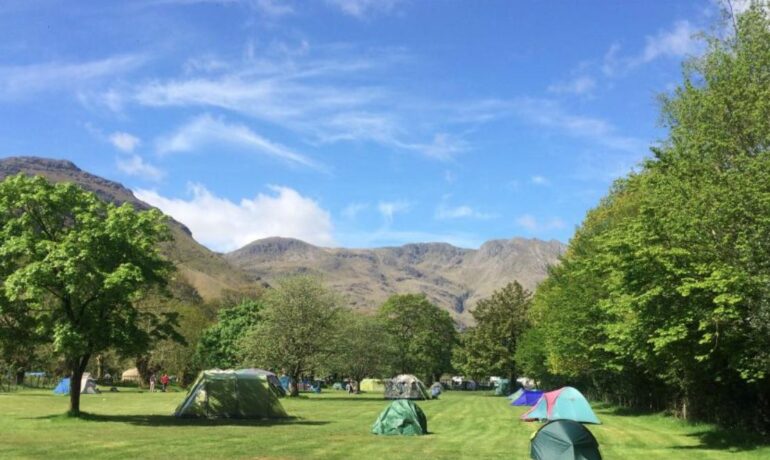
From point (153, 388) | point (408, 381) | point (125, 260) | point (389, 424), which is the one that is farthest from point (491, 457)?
point (153, 388)

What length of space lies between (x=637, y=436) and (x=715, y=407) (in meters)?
4.73

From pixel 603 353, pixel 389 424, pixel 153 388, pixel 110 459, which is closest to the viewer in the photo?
pixel 110 459

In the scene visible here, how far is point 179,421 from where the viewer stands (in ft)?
101

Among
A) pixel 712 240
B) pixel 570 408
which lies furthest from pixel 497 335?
pixel 712 240

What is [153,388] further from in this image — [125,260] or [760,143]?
[760,143]

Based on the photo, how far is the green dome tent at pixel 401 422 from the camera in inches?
1048

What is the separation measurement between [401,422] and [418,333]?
88.5m

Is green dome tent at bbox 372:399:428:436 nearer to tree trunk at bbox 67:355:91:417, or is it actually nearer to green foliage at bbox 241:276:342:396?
tree trunk at bbox 67:355:91:417

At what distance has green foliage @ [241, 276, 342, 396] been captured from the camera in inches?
2320

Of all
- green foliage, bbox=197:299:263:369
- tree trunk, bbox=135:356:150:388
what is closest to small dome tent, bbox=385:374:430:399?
green foliage, bbox=197:299:263:369

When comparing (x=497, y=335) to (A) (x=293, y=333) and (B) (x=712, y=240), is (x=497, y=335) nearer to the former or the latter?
(A) (x=293, y=333)

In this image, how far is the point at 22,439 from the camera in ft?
71.7

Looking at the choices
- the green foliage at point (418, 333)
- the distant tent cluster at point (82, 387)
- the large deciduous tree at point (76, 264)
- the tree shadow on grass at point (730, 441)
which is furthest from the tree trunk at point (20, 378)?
the tree shadow on grass at point (730, 441)

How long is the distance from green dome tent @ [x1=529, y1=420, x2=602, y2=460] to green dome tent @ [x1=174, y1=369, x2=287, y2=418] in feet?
63.0
